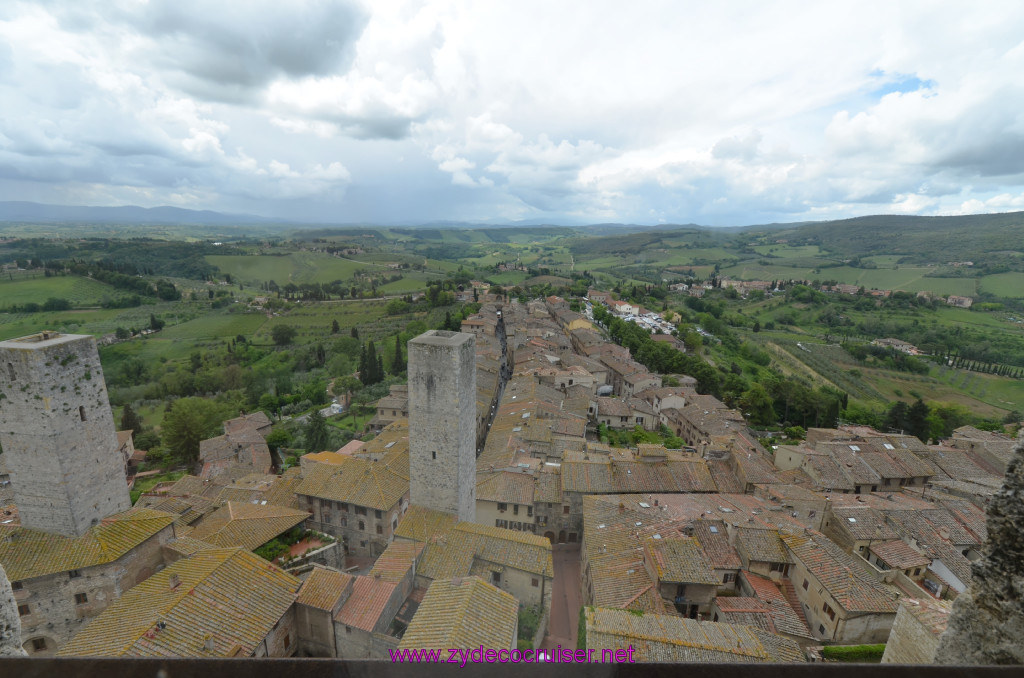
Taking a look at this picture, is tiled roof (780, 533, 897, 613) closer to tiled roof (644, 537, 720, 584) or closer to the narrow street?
tiled roof (644, 537, 720, 584)

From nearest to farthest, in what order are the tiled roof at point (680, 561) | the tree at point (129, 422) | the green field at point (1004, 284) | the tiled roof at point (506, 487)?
the tiled roof at point (680, 561)
the tiled roof at point (506, 487)
the tree at point (129, 422)
the green field at point (1004, 284)

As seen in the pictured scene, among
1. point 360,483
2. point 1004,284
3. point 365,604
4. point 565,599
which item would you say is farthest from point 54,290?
point 1004,284

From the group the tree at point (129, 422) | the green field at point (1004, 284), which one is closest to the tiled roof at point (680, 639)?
the tree at point (129, 422)

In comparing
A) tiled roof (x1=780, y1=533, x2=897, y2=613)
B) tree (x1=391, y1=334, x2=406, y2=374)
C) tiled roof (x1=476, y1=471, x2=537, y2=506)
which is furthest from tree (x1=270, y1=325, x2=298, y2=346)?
tiled roof (x1=780, y1=533, x2=897, y2=613)

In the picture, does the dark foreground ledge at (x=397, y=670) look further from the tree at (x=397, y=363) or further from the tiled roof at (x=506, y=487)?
the tree at (x=397, y=363)

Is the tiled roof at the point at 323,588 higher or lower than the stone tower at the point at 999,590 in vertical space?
lower

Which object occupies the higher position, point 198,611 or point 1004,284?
point 1004,284

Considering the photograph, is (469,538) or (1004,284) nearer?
(469,538)

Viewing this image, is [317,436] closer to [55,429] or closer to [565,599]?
[55,429]
